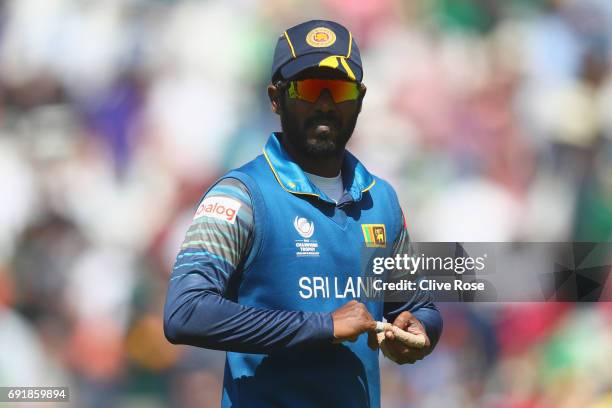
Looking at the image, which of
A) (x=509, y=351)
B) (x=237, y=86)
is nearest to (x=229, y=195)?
(x=237, y=86)

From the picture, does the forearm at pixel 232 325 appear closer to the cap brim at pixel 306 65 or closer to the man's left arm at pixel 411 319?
the man's left arm at pixel 411 319

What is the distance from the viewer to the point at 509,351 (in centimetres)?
390

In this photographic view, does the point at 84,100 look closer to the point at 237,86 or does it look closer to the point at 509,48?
the point at 237,86

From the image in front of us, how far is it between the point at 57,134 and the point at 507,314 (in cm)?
190

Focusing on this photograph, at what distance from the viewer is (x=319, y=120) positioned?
230 centimetres

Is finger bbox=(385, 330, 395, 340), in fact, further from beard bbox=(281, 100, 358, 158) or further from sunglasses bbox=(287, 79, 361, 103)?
sunglasses bbox=(287, 79, 361, 103)

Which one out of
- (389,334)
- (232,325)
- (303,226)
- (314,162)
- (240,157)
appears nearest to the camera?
(232,325)

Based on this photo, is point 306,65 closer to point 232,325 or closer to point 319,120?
point 319,120

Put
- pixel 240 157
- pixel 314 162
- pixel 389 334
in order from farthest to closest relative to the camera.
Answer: pixel 240 157, pixel 314 162, pixel 389 334

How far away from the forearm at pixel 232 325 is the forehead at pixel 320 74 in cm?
56

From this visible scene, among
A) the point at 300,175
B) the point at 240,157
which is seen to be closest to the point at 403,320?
the point at 300,175

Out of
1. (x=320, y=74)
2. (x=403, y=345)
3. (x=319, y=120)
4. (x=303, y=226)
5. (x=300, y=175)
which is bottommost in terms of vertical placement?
(x=403, y=345)

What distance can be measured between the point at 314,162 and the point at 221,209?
1.03 feet

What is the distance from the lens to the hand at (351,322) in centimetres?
203
